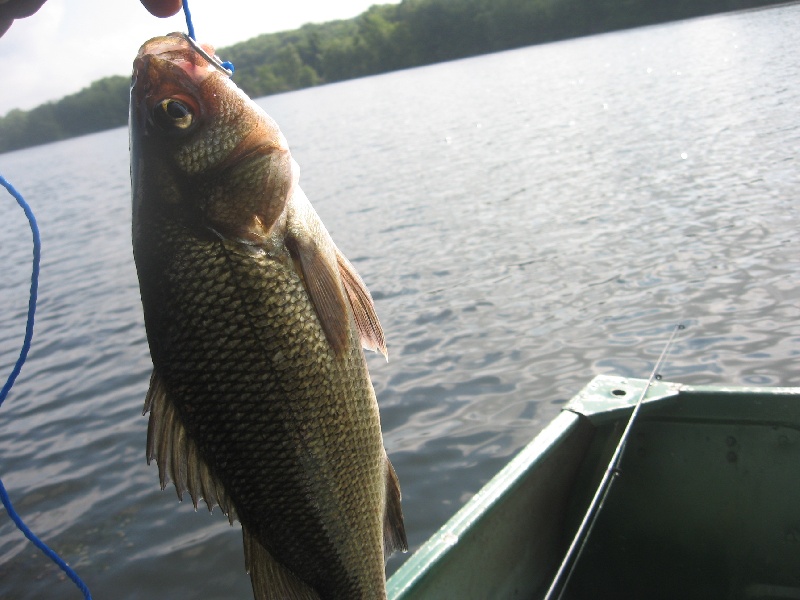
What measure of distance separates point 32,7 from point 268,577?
1583 millimetres

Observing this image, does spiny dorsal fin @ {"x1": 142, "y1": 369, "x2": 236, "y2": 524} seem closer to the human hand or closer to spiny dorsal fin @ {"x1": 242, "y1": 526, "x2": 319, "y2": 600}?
spiny dorsal fin @ {"x1": 242, "y1": 526, "x2": 319, "y2": 600}

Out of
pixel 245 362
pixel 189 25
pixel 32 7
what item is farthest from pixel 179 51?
pixel 245 362

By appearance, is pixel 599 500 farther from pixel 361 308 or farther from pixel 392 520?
pixel 361 308

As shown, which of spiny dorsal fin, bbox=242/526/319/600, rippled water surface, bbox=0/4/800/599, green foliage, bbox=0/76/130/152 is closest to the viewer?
spiny dorsal fin, bbox=242/526/319/600

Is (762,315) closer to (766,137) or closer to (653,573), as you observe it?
(653,573)

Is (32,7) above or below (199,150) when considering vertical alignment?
above

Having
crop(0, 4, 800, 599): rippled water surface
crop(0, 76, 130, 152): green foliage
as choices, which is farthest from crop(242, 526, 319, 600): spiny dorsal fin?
crop(0, 76, 130, 152): green foliage

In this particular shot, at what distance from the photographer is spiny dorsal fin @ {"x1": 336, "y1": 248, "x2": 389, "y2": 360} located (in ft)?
5.92

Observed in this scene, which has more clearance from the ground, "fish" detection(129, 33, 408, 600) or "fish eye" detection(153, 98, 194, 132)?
"fish eye" detection(153, 98, 194, 132)

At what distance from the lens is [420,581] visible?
8.89 ft

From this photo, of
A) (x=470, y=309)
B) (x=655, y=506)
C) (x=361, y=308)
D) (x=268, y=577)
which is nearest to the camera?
(x=268, y=577)

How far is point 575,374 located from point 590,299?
183 centimetres

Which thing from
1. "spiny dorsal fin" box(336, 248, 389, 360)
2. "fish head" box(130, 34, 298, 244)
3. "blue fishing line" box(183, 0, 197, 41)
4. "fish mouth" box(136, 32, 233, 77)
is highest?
"blue fishing line" box(183, 0, 197, 41)

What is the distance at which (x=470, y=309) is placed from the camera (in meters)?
8.77
